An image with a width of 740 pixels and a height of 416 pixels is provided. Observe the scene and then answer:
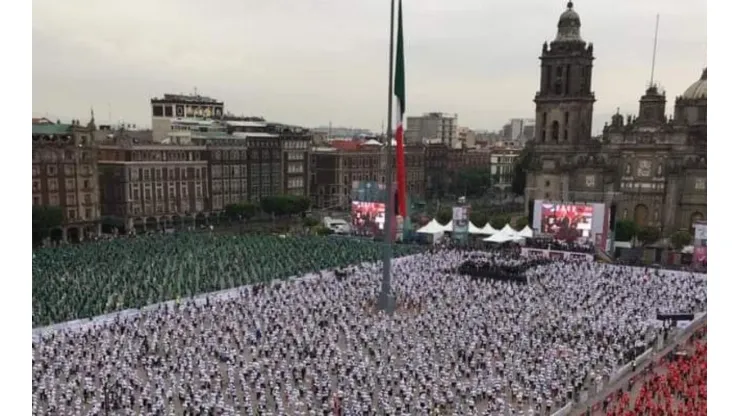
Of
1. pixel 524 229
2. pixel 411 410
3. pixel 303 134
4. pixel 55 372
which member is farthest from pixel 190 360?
pixel 303 134

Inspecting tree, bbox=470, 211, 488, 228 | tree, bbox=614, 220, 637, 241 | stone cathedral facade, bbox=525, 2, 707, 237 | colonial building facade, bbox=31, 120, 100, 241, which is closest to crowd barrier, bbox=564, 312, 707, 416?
tree, bbox=614, 220, 637, 241

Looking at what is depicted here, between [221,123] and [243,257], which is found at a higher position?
[221,123]

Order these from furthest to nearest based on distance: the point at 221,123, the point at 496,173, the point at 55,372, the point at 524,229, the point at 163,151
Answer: the point at 496,173 < the point at 221,123 < the point at 163,151 < the point at 524,229 < the point at 55,372

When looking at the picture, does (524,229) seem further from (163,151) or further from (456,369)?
(163,151)

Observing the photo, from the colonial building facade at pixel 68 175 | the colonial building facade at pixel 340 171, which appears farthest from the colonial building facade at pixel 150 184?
the colonial building facade at pixel 340 171

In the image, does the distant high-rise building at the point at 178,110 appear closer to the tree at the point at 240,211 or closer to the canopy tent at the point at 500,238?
the tree at the point at 240,211

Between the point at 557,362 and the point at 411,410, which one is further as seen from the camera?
the point at 557,362

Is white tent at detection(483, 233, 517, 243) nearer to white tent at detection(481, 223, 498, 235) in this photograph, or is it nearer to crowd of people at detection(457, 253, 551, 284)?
white tent at detection(481, 223, 498, 235)
